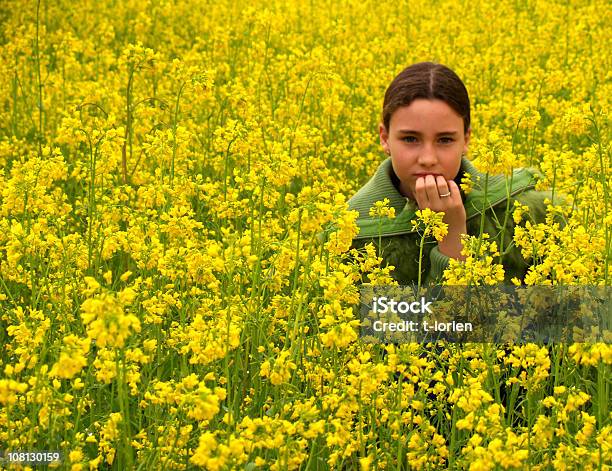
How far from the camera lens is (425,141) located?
428cm

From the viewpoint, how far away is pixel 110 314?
2.37 metres

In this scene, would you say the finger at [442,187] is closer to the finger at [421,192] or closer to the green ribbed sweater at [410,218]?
the finger at [421,192]

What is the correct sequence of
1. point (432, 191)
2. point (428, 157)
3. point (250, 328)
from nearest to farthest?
point (250, 328), point (432, 191), point (428, 157)

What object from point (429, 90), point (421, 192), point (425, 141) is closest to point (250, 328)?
point (421, 192)

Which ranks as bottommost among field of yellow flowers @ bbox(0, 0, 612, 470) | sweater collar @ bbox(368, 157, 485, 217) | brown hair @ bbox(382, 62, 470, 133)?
field of yellow flowers @ bbox(0, 0, 612, 470)

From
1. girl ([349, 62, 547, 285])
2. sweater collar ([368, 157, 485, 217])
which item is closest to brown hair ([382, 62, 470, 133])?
girl ([349, 62, 547, 285])

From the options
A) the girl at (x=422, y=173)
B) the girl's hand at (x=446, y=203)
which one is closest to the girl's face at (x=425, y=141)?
the girl at (x=422, y=173)

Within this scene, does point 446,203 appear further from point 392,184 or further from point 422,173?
point 392,184

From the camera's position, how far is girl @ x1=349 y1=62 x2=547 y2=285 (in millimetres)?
4242

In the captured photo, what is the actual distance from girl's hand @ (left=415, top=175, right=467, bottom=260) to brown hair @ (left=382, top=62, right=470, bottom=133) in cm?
50

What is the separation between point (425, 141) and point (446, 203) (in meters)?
0.46

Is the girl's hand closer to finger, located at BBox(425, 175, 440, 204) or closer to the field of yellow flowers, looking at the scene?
finger, located at BBox(425, 175, 440, 204)

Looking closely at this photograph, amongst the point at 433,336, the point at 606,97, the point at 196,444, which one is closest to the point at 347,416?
the point at 196,444

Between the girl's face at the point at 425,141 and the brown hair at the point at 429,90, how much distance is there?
27mm
